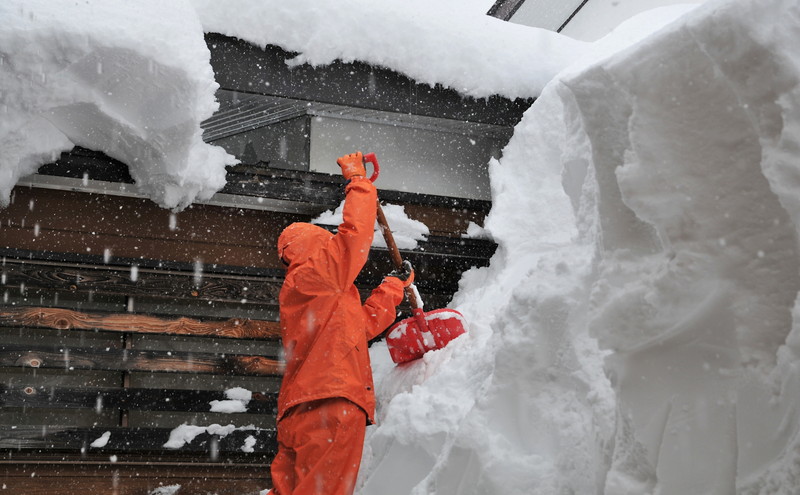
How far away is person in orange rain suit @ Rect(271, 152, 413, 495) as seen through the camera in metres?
3.13

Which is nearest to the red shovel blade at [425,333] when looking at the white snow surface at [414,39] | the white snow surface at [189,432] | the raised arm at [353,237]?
the raised arm at [353,237]

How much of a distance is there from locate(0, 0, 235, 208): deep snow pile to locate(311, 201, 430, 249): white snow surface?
0.91 metres

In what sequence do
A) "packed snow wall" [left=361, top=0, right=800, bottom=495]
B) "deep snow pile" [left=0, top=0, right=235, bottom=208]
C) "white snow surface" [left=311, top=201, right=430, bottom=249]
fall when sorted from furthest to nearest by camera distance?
"white snow surface" [left=311, top=201, right=430, bottom=249] < "deep snow pile" [left=0, top=0, right=235, bottom=208] < "packed snow wall" [left=361, top=0, right=800, bottom=495]

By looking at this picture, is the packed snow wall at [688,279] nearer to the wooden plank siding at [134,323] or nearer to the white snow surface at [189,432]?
the white snow surface at [189,432]

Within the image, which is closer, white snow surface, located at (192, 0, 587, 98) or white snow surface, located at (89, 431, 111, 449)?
white snow surface, located at (89, 431, 111, 449)

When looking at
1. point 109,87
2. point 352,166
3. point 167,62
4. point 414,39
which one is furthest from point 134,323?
point 414,39

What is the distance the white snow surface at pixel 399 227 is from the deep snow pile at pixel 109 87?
912 millimetres

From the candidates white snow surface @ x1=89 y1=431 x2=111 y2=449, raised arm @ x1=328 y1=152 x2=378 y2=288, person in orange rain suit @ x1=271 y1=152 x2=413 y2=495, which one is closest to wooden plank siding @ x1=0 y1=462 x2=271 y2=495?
white snow surface @ x1=89 y1=431 x2=111 y2=449

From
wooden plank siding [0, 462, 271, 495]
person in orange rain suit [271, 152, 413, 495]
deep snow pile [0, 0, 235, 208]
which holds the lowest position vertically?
wooden plank siding [0, 462, 271, 495]

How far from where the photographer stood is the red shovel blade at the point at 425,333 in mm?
3775

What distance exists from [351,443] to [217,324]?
5.90 feet

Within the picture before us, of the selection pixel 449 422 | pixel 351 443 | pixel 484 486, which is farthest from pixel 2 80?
pixel 484 486

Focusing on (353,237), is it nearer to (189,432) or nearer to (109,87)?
(109,87)

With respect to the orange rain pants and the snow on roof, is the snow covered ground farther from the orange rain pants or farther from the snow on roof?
the orange rain pants
